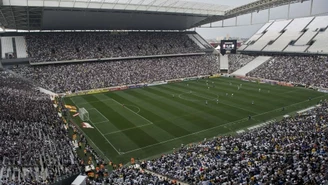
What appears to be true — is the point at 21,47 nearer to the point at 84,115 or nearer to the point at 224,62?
the point at 84,115

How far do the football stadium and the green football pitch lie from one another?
0.60ft

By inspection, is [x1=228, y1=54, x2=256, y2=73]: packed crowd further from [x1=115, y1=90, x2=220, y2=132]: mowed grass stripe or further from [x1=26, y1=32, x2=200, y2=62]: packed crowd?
[x1=115, y1=90, x2=220, y2=132]: mowed grass stripe

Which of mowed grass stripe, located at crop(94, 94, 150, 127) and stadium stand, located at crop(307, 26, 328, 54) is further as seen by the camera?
stadium stand, located at crop(307, 26, 328, 54)

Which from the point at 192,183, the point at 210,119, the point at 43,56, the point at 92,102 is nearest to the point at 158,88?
the point at 92,102

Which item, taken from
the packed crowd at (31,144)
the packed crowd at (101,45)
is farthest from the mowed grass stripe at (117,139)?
the packed crowd at (101,45)

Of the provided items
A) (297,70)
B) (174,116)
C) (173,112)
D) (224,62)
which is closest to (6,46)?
(173,112)

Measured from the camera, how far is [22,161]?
59.9 ft

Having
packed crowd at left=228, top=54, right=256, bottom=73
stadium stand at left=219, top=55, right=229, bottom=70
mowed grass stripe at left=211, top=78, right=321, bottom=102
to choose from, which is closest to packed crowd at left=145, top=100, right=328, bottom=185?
mowed grass stripe at left=211, top=78, right=321, bottom=102

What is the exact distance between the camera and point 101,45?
62.5m

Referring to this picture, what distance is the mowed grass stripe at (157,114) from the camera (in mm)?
28906

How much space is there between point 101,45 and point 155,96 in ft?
84.0

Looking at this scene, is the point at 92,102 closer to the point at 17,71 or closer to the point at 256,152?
the point at 17,71

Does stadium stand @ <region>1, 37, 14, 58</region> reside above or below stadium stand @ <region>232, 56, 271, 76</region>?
above

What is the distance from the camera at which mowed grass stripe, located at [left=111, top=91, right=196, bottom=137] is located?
94.8 ft
